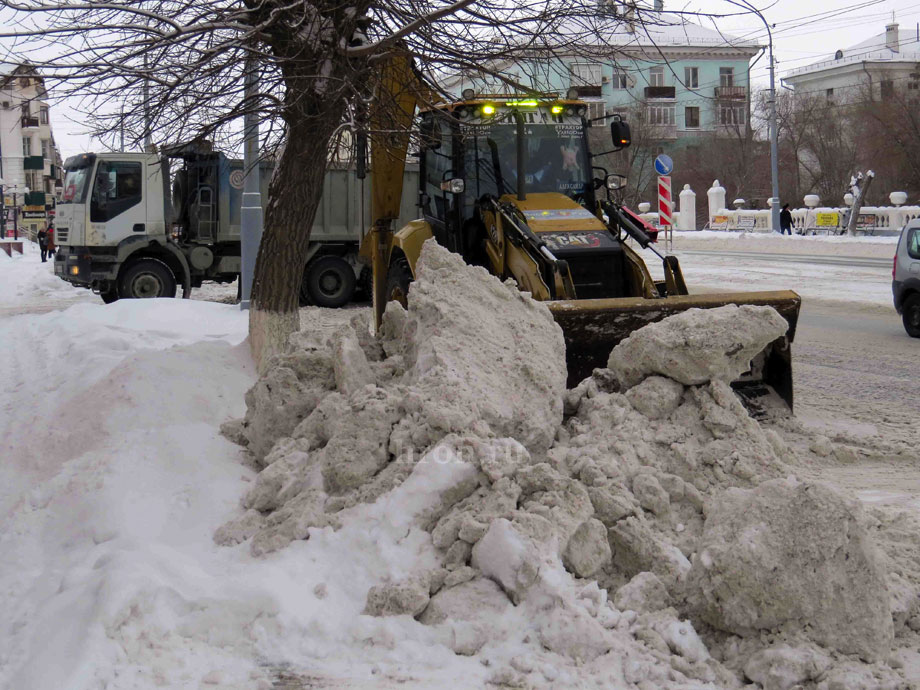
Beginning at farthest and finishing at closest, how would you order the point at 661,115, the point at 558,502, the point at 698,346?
the point at 661,115 → the point at 698,346 → the point at 558,502

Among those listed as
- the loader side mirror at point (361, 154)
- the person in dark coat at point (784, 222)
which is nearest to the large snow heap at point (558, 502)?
the loader side mirror at point (361, 154)

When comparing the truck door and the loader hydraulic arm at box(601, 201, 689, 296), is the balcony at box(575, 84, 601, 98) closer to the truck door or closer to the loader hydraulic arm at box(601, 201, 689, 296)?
the loader hydraulic arm at box(601, 201, 689, 296)

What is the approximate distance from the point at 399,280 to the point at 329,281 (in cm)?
787

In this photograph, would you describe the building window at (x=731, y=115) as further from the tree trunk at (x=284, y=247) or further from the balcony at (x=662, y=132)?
the tree trunk at (x=284, y=247)

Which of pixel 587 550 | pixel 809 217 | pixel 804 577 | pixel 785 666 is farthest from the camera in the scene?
pixel 809 217

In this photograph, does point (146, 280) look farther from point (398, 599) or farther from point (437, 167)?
point (398, 599)

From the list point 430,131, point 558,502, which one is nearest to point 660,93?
point 430,131

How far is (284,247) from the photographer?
8898 mm

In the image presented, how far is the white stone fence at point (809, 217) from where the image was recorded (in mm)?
36844

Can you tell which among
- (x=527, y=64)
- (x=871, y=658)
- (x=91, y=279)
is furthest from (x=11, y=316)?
(x=871, y=658)

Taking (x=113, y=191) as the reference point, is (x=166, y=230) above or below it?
below

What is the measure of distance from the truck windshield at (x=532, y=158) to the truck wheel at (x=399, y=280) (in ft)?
3.90

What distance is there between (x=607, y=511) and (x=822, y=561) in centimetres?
96

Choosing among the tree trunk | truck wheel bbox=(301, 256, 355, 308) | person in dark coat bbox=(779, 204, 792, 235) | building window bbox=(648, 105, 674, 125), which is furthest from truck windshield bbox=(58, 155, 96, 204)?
building window bbox=(648, 105, 674, 125)
